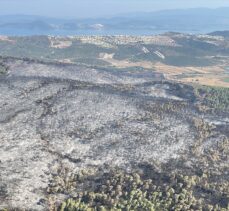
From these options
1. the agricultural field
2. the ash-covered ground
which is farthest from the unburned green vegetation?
the ash-covered ground

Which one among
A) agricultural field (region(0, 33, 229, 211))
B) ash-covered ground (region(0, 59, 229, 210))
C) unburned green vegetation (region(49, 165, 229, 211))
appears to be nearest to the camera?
unburned green vegetation (region(49, 165, 229, 211))

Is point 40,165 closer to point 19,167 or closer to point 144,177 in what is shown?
point 19,167

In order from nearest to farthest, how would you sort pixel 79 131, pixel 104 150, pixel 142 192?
pixel 142 192 → pixel 104 150 → pixel 79 131

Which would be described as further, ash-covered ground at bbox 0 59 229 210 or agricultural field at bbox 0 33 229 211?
ash-covered ground at bbox 0 59 229 210

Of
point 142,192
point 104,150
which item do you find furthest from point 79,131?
point 142,192

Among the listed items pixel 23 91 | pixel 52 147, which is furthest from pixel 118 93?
pixel 52 147

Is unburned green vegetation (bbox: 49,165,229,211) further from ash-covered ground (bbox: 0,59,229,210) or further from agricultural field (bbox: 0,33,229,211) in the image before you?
ash-covered ground (bbox: 0,59,229,210)

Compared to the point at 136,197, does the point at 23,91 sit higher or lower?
higher

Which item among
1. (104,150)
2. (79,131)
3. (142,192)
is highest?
(79,131)

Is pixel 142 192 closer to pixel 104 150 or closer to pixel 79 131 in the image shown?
pixel 104 150
